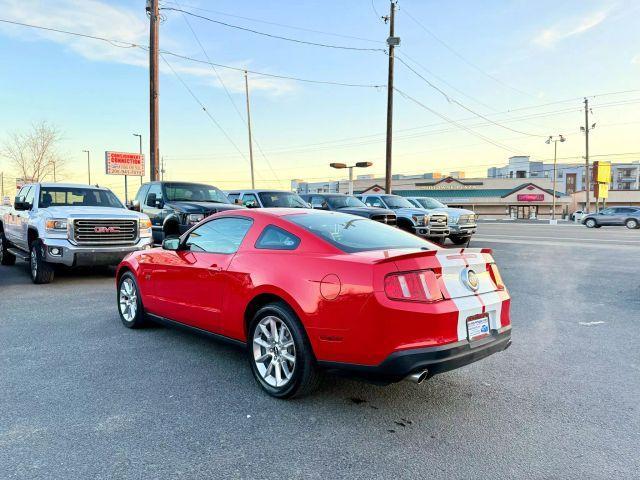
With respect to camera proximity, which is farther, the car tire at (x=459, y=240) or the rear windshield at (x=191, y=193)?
the car tire at (x=459, y=240)

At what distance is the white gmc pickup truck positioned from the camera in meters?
8.80

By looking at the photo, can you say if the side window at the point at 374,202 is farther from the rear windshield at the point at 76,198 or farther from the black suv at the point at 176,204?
the rear windshield at the point at 76,198

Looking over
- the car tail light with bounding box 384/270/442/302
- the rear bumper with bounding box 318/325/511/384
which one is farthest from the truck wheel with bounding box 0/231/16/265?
the car tail light with bounding box 384/270/442/302

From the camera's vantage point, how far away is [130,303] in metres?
5.98

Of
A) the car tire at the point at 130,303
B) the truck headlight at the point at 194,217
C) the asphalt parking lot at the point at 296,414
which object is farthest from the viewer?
the truck headlight at the point at 194,217

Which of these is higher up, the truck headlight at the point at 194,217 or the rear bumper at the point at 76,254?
the truck headlight at the point at 194,217

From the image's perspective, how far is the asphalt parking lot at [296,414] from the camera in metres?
2.89

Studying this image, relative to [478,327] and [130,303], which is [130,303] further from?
[478,327]

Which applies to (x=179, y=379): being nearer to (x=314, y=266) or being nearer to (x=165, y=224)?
(x=314, y=266)

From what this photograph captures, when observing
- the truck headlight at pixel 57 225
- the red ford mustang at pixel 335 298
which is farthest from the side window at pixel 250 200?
the red ford mustang at pixel 335 298

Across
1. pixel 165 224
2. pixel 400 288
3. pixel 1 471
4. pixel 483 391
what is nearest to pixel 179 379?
pixel 1 471

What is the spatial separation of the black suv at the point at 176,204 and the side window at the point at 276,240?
7.27 m

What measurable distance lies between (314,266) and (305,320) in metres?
0.41

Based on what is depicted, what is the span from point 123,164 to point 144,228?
23.9 m
